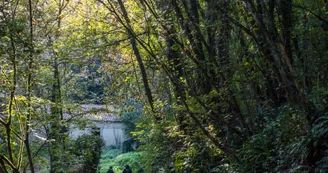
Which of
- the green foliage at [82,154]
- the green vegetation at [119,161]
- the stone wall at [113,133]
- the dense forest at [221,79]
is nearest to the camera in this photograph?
the dense forest at [221,79]

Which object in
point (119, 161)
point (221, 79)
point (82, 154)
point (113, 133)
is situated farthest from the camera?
point (113, 133)

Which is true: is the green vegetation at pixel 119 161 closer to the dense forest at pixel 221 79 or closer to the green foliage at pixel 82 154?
the green foliage at pixel 82 154

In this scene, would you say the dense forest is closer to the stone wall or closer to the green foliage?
the green foliage

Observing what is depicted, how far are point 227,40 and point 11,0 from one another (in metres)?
3.39

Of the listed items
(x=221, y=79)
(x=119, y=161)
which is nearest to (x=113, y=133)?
(x=119, y=161)

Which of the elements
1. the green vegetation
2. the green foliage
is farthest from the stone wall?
the green foliage

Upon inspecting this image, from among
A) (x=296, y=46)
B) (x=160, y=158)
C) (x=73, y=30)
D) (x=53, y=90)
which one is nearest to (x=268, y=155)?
(x=296, y=46)

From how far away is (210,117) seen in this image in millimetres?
6949

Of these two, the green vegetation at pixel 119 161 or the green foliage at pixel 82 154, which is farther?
the green vegetation at pixel 119 161

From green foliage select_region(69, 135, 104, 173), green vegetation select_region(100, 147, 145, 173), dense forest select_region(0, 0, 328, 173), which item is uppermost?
dense forest select_region(0, 0, 328, 173)

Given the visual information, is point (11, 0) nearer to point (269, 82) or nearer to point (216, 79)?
point (216, 79)

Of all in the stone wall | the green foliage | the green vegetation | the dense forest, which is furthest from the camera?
the stone wall

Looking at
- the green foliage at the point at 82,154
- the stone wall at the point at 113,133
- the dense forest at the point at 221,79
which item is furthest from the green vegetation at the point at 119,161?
the dense forest at the point at 221,79

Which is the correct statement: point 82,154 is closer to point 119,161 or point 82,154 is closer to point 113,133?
point 119,161
